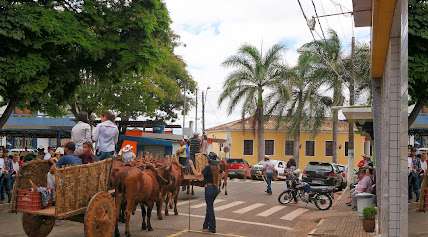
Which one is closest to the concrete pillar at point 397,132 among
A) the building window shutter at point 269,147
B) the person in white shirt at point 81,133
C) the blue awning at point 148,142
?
the person in white shirt at point 81,133

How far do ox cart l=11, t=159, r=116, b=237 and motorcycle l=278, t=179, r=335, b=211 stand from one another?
11820 millimetres

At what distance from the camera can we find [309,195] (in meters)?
21.5

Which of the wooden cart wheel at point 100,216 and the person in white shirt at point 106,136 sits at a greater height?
the person in white shirt at point 106,136

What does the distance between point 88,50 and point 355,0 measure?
31.7 ft

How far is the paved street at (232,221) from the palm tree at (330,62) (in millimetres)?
15674

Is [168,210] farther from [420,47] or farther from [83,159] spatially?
[420,47]

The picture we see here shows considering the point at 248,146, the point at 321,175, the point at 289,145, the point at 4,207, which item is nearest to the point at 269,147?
the point at 289,145

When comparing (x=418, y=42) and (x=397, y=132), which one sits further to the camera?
(x=418, y=42)

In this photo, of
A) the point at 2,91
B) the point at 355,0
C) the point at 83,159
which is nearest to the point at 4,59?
the point at 2,91

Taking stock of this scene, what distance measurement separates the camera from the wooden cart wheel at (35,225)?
11.0 meters

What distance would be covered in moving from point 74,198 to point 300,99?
115 ft

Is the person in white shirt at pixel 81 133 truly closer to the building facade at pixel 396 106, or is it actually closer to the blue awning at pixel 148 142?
the building facade at pixel 396 106

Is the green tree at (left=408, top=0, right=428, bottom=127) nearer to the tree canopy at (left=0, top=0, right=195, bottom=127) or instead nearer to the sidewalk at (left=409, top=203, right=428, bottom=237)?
the sidewalk at (left=409, top=203, right=428, bottom=237)

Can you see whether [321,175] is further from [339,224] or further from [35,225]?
[35,225]
